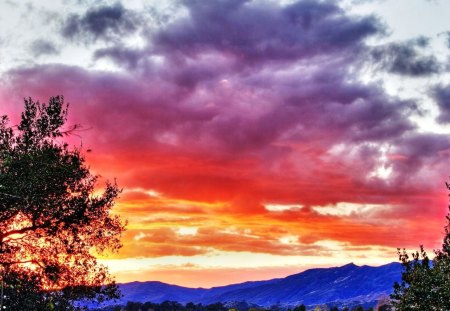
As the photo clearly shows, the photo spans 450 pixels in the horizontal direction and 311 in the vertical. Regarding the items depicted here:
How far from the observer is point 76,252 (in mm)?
39750

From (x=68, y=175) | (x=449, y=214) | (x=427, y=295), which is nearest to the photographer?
(x=68, y=175)

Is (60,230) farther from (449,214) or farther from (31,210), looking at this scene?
(449,214)

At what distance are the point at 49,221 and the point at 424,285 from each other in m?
30.3

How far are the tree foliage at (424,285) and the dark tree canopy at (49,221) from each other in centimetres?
2450

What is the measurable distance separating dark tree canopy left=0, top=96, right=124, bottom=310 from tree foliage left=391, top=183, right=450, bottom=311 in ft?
80.4

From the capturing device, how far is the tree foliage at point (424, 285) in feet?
142

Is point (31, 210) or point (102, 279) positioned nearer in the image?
point (31, 210)

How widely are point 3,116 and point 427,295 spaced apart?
35731 mm

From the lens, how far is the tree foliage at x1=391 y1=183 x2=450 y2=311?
4325 centimetres

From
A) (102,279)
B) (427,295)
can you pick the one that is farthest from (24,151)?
(427,295)

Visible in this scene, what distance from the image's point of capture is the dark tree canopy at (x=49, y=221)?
1356 inches

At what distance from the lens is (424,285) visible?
45219 millimetres

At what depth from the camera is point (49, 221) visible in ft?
121

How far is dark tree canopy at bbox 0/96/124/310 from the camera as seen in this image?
34438 mm
